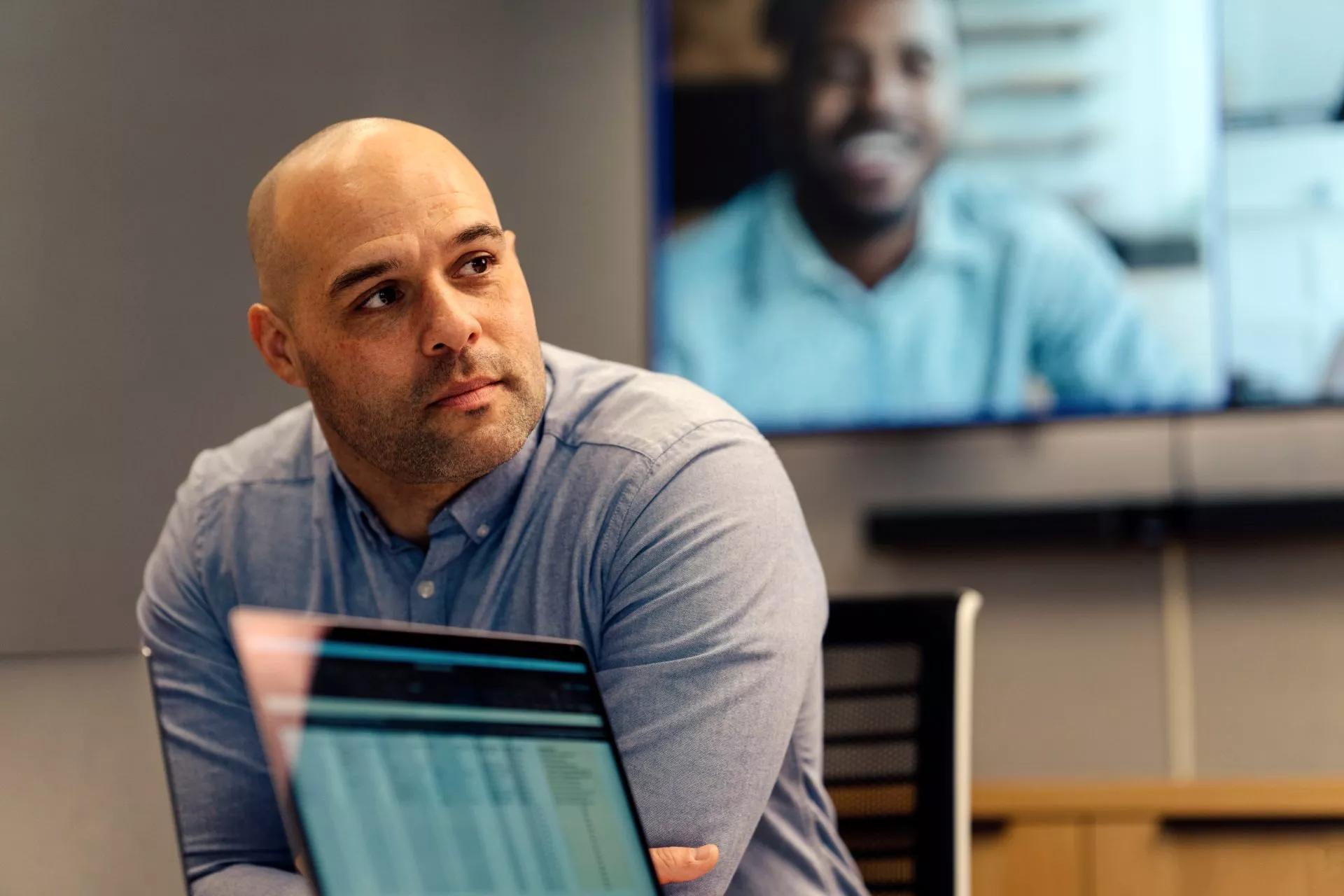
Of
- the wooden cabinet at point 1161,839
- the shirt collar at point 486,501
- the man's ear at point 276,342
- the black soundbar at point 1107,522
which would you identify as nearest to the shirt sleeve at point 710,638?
the shirt collar at point 486,501

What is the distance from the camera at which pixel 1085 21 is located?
2266 millimetres

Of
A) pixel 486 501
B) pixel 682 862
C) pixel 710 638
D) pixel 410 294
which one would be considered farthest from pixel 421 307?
pixel 682 862

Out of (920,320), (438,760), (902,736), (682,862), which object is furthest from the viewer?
(920,320)

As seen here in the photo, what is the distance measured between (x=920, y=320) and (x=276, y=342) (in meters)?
1.35

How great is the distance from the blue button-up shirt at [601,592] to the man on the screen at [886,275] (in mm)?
1134

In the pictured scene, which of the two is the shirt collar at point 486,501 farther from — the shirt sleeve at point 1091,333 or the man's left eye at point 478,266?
the shirt sleeve at point 1091,333

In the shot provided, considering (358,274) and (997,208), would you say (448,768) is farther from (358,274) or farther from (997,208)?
(997,208)

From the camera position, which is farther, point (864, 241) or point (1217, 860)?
point (864, 241)

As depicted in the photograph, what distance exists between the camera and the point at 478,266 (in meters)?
1.11

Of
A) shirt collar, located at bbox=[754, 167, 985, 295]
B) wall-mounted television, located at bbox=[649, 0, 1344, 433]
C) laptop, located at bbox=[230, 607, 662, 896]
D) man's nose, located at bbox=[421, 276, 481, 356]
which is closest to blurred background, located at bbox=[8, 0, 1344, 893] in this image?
Result: wall-mounted television, located at bbox=[649, 0, 1344, 433]

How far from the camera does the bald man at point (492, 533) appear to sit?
100 cm

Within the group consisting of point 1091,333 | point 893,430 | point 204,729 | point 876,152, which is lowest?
point 204,729

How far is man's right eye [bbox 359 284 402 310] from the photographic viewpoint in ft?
3.58

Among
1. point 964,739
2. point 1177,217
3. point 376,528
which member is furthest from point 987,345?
point 376,528
